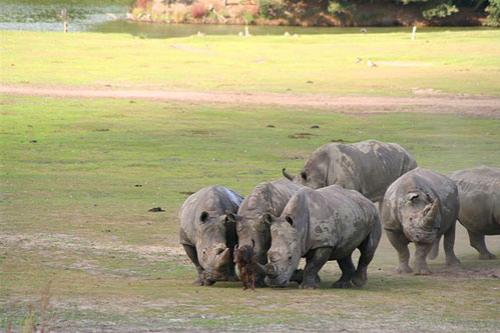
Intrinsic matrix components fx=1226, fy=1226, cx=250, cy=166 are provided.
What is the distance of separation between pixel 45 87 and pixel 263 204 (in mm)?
26973

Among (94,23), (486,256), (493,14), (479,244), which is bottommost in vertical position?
(94,23)

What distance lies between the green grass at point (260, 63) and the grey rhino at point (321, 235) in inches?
1026

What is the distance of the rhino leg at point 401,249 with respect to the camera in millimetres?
14891

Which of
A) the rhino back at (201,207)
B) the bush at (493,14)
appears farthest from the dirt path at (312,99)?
the bush at (493,14)

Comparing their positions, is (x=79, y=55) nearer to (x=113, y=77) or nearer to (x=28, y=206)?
(x=113, y=77)

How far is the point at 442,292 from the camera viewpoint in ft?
→ 42.3

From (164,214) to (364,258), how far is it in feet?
17.8

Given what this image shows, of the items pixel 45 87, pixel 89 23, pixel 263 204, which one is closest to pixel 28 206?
pixel 263 204

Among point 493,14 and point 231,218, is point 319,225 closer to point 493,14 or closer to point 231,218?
point 231,218

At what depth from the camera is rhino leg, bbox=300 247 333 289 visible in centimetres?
1307

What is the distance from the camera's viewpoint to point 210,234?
12930 millimetres

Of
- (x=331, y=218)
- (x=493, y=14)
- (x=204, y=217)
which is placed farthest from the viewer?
(x=493, y=14)

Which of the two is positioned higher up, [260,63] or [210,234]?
[210,234]

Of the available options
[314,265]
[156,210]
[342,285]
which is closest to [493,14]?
[156,210]
